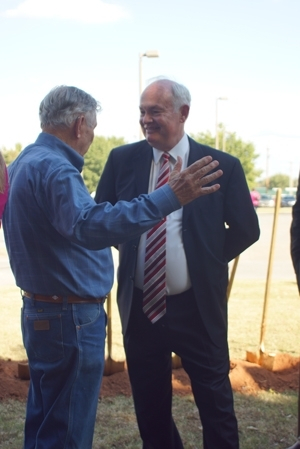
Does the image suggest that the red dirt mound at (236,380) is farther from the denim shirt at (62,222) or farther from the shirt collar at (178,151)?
the denim shirt at (62,222)

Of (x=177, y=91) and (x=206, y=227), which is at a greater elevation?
(x=177, y=91)

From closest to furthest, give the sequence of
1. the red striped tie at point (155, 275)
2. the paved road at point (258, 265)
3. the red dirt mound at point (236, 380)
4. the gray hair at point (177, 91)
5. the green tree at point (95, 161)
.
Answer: the red striped tie at point (155, 275)
the gray hair at point (177, 91)
the red dirt mound at point (236, 380)
the paved road at point (258, 265)
the green tree at point (95, 161)

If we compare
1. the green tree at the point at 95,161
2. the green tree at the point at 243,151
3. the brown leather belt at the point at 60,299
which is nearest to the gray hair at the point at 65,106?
the brown leather belt at the point at 60,299

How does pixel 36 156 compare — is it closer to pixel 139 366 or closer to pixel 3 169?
pixel 3 169

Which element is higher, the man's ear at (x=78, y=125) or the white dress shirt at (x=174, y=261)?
the man's ear at (x=78, y=125)

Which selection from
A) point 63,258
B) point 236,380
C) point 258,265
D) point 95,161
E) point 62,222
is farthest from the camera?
point 95,161

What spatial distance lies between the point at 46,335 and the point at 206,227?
1130 mm

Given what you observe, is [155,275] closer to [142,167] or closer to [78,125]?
[142,167]

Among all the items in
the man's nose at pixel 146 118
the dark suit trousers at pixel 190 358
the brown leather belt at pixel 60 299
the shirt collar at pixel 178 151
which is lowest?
the dark suit trousers at pixel 190 358

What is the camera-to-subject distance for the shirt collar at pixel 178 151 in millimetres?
3570

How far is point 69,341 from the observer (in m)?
2.76

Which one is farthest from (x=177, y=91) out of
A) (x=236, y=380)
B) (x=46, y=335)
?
(x=236, y=380)

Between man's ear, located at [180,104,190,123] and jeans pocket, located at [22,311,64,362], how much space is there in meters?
1.43

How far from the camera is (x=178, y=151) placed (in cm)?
358
